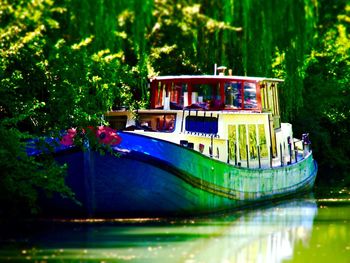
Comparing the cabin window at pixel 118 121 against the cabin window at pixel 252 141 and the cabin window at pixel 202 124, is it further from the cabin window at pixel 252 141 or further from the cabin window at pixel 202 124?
the cabin window at pixel 252 141

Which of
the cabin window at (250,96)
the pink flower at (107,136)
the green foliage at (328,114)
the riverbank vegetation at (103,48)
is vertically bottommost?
the green foliage at (328,114)

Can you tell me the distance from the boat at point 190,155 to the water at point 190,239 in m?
0.47

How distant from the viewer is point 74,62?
1891 centimetres

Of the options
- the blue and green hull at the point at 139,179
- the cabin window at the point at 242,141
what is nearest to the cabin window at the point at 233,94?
the cabin window at the point at 242,141

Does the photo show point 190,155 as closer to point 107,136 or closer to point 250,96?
point 107,136

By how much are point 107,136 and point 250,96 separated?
628 centimetres

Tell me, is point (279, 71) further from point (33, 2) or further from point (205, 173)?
point (33, 2)

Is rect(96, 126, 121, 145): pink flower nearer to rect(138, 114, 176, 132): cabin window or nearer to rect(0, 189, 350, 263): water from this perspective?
rect(0, 189, 350, 263): water

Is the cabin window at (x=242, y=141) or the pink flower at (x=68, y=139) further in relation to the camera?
the cabin window at (x=242, y=141)

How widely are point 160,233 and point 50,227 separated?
249 cm

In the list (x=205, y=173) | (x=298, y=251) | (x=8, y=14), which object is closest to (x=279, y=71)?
(x=205, y=173)

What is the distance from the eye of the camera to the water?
15.4 m

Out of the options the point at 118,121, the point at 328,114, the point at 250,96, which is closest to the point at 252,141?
the point at 250,96

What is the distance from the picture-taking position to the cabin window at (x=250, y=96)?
81.7 feet
